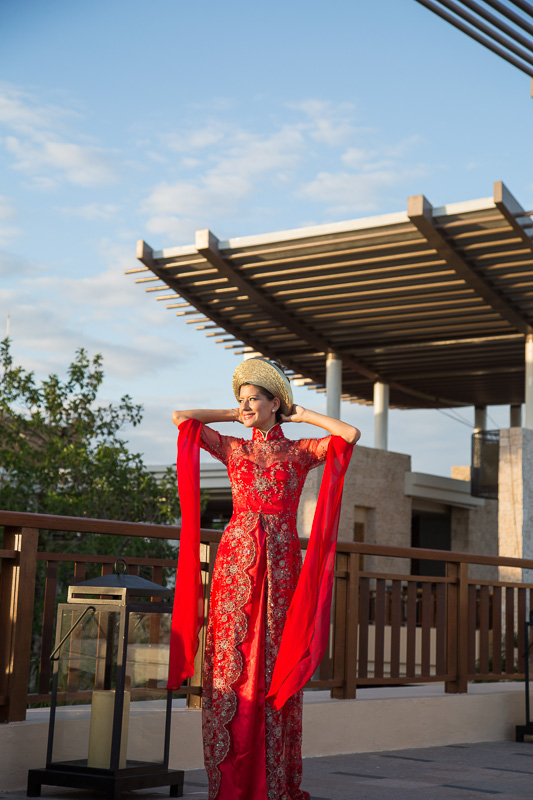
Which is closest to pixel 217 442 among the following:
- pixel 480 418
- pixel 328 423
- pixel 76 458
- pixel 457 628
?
pixel 328 423

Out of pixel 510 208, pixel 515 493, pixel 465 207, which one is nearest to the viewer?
pixel 510 208

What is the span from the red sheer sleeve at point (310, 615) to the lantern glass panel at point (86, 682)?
624 millimetres

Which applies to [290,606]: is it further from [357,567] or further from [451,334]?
[451,334]

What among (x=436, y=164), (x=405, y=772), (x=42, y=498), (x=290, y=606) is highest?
(x=436, y=164)

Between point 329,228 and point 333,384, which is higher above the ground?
point 329,228

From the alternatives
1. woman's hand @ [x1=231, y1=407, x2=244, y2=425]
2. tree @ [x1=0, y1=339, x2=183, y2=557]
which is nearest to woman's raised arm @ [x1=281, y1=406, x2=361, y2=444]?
woman's hand @ [x1=231, y1=407, x2=244, y2=425]

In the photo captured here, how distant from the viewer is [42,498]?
1386 cm

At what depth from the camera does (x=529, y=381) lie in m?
16.6

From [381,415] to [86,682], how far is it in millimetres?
16565

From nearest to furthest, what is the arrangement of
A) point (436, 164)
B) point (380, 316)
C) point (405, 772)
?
point (405, 772), point (436, 164), point (380, 316)

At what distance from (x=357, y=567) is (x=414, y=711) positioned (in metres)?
0.98

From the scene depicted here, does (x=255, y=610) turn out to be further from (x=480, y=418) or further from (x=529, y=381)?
(x=480, y=418)

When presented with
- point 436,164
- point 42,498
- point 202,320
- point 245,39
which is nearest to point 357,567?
point 245,39

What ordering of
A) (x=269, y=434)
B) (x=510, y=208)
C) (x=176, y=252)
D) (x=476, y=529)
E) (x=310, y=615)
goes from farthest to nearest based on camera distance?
(x=476, y=529), (x=176, y=252), (x=510, y=208), (x=269, y=434), (x=310, y=615)
